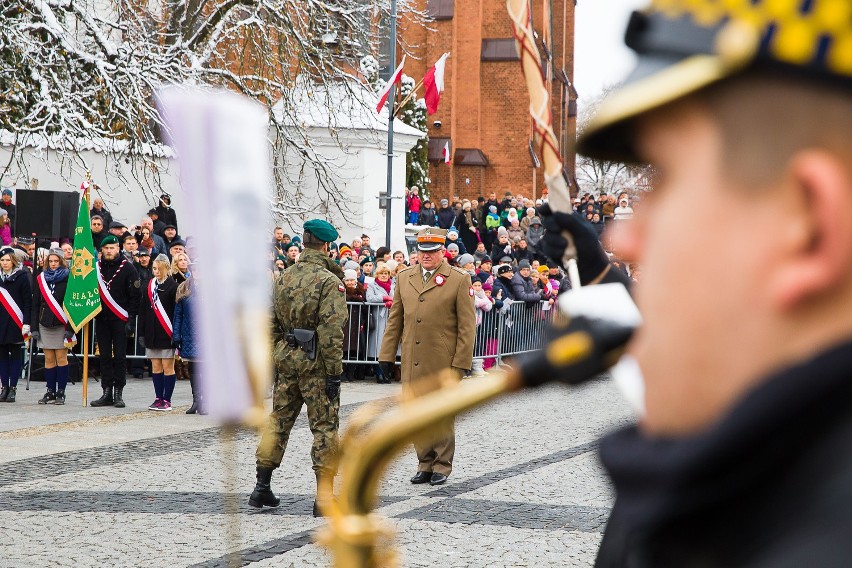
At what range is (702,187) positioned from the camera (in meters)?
0.83

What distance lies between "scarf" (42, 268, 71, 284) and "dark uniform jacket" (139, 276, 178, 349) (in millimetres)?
985

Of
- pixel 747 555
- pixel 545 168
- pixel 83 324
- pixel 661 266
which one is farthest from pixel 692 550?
pixel 83 324

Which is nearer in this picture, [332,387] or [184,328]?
[332,387]

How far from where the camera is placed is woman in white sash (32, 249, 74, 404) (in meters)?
14.4

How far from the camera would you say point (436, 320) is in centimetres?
1038

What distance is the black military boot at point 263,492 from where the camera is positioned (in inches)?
336

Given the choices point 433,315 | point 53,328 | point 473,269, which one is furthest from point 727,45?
point 473,269

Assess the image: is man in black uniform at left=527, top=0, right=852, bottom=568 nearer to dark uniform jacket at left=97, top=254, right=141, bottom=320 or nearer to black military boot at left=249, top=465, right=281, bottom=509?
black military boot at left=249, top=465, right=281, bottom=509

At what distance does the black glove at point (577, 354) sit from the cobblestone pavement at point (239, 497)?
11.8 feet

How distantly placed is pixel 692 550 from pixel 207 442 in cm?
1107

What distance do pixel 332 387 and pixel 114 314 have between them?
6711 mm

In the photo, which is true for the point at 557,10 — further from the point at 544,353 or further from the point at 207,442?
the point at 544,353

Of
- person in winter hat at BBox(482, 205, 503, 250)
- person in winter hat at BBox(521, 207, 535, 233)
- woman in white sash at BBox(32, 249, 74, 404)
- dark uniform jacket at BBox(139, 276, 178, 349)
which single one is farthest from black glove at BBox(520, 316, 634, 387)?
person in winter hat at BBox(482, 205, 503, 250)

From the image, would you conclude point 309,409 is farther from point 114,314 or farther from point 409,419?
point 409,419
